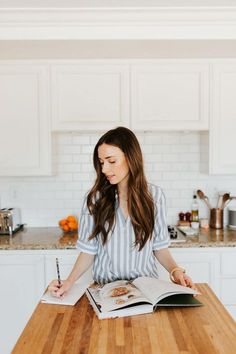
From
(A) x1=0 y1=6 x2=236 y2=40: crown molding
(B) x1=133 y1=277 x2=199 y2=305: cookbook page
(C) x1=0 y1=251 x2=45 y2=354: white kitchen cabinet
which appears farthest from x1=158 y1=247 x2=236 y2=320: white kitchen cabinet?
(A) x1=0 y1=6 x2=236 y2=40: crown molding

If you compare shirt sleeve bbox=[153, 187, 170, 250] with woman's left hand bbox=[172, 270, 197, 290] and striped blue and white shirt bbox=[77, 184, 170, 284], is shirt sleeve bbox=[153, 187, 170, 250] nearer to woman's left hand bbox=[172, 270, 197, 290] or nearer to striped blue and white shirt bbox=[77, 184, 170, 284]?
striped blue and white shirt bbox=[77, 184, 170, 284]

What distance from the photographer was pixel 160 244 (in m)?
1.90

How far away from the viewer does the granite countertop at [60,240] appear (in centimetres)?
287

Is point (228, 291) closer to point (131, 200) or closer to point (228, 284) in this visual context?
point (228, 284)

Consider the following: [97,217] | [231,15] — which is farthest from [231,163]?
[97,217]

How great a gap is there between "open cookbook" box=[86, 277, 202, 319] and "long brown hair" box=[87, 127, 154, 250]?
0.95 feet

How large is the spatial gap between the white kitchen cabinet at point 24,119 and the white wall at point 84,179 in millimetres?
363

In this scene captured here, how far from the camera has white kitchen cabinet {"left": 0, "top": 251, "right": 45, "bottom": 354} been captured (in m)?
2.86

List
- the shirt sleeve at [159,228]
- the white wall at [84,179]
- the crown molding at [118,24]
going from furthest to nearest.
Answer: the white wall at [84,179] < the crown molding at [118,24] < the shirt sleeve at [159,228]

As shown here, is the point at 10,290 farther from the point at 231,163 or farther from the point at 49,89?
the point at 231,163

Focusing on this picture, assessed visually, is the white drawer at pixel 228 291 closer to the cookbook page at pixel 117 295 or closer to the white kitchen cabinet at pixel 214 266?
the white kitchen cabinet at pixel 214 266

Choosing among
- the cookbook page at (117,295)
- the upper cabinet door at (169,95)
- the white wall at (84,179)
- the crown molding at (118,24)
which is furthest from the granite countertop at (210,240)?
the crown molding at (118,24)

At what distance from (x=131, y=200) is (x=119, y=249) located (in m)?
0.24

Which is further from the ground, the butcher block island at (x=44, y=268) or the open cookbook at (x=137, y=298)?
the open cookbook at (x=137, y=298)
